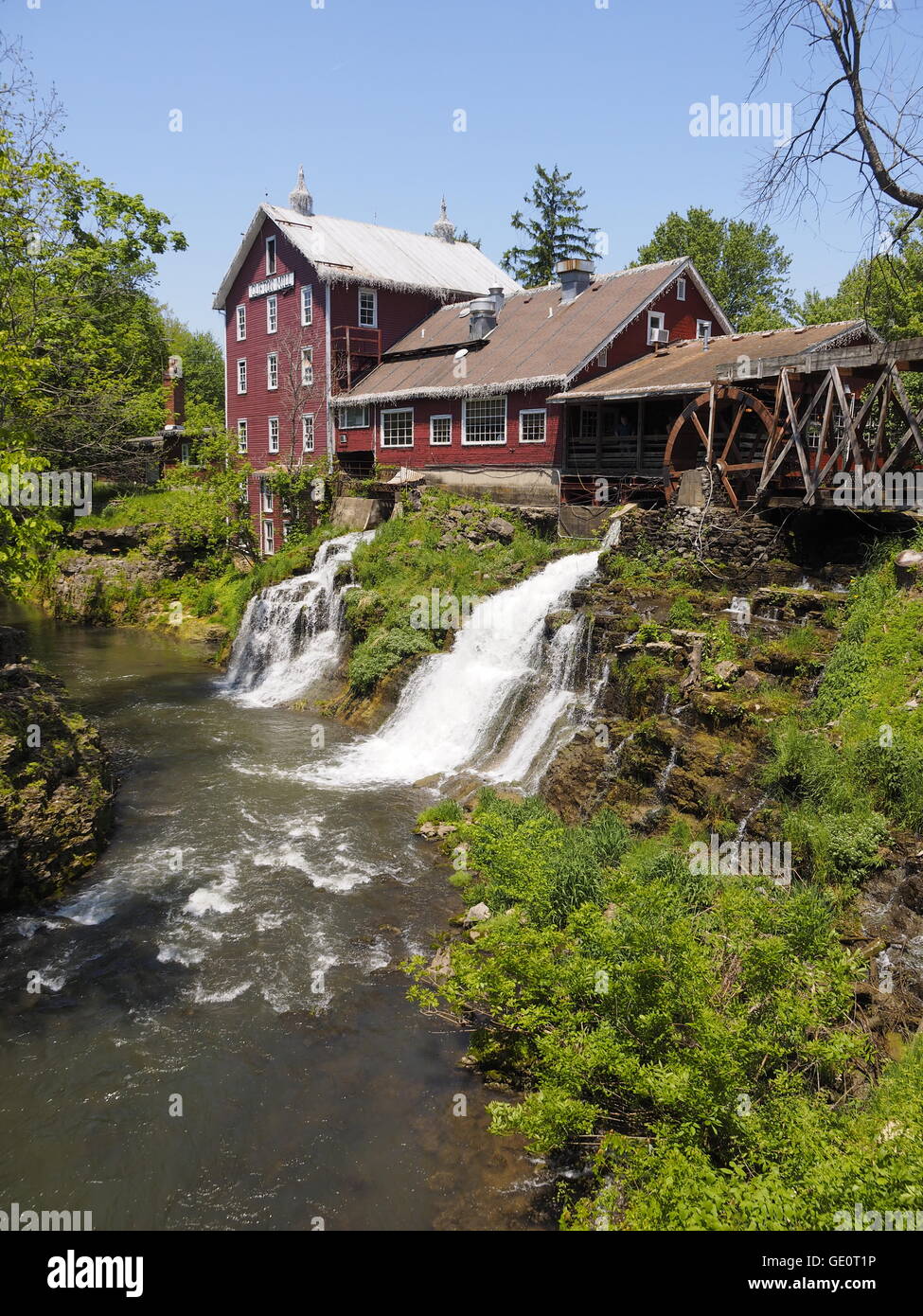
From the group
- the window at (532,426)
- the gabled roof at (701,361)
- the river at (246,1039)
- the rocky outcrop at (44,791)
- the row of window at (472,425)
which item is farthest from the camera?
the row of window at (472,425)

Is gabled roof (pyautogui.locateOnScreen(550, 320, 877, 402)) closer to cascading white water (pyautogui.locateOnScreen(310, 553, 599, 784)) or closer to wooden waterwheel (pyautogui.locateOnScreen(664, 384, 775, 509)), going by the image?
wooden waterwheel (pyautogui.locateOnScreen(664, 384, 775, 509))

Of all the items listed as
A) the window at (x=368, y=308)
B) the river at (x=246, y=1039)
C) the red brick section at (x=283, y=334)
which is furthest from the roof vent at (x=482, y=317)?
the river at (x=246, y=1039)

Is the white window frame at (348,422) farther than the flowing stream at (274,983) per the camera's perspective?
Yes

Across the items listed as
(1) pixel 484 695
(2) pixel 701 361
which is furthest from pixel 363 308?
(1) pixel 484 695

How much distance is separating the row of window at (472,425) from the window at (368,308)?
5.17 metres

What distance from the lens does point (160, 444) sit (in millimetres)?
48688

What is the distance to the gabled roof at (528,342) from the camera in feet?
90.1

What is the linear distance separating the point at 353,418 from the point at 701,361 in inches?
617

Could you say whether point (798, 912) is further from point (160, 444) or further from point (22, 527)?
point (160, 444)

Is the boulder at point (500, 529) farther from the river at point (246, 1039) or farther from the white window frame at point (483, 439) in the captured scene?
the river at point (246, 1039)

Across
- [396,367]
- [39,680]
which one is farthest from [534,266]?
[39,680]

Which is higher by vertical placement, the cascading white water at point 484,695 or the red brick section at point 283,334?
the red brick section at point 283,334

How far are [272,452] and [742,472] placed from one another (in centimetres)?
2419

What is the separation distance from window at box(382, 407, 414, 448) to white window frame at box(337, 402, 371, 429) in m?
1.23
